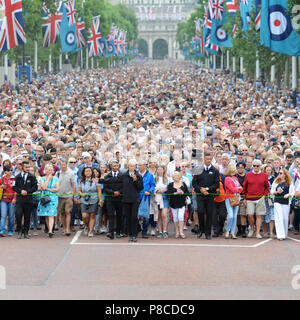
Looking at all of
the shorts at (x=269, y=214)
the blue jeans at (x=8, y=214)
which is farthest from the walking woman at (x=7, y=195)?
the shorts at (x=269, y=214)

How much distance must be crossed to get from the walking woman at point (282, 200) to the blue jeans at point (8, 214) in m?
5.21

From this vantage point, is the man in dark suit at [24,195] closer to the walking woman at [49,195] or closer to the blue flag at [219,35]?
the walking woman at [49,195]

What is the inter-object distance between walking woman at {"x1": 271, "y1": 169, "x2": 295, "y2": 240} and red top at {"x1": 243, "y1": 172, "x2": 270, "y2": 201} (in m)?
0.19

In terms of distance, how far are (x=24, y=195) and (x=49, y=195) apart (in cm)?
51

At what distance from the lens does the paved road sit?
10617 millimetres

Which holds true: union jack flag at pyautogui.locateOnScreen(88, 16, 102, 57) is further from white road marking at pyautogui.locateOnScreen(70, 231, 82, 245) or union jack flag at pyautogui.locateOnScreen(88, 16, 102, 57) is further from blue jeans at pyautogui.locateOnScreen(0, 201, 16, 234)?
blue jeans at pyautogui.locateOnScreen(0, 201, 16, 234)

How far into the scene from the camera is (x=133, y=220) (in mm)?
15109

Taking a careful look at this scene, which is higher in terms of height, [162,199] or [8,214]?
[162,199]

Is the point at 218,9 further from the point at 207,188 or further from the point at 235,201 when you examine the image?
the point at 207,188

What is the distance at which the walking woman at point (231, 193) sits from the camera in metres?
15.4

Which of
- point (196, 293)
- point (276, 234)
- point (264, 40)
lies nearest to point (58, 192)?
point (276, 234)

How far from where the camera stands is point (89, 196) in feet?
51.1

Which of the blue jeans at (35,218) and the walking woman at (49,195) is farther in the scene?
the blue jeans at (35,218)

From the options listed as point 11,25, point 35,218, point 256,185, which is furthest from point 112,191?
point 11,25
